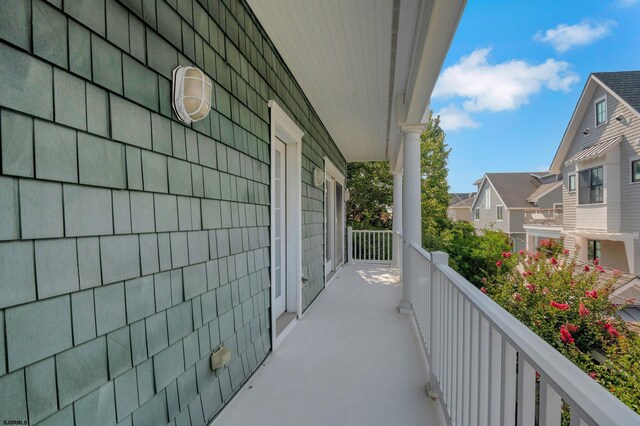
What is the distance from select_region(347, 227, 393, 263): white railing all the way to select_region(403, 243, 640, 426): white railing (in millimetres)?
6191

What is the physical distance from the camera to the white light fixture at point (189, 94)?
61.1 inches

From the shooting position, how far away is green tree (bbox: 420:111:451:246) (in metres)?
13.6

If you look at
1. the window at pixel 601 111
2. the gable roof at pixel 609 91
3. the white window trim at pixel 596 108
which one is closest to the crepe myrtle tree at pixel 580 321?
the gable roof at pixel 609 91

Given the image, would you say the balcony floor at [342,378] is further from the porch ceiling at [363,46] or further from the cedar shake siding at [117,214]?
the porch ceiling at [363,46]

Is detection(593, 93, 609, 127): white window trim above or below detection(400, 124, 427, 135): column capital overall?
above

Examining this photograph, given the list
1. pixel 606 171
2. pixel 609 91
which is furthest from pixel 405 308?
pixel 609 91

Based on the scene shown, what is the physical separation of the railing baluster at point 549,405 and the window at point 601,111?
13.7m

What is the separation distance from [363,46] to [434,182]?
12.7 m

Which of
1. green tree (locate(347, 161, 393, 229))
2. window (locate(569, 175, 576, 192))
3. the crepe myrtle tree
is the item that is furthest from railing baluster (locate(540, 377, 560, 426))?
window (locate(569, 175, 576, 192))

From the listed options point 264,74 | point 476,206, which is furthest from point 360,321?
point 476,206

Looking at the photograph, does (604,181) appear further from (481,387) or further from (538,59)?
(538,59)

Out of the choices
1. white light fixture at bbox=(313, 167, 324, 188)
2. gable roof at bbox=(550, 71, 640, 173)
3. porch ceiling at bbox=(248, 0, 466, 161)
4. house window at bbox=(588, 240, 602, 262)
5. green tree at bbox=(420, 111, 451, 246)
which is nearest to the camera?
porch ceiling at bbox=(248, 0, 466, 161)

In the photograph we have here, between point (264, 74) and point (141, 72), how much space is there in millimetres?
1522

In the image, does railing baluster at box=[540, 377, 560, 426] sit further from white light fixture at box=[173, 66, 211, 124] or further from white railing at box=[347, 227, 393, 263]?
white railing at box=[347, 227, 393, 263]
